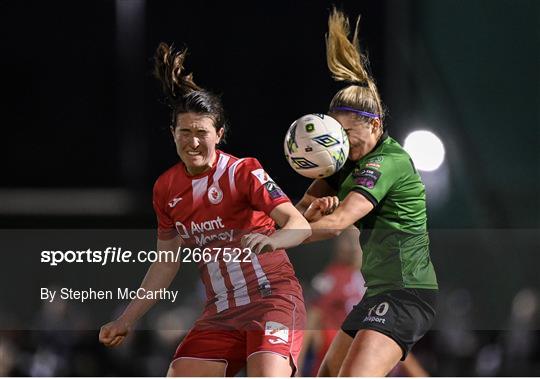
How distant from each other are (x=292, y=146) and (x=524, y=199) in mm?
4600

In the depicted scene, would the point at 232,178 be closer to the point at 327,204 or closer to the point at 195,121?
the point at 195,121

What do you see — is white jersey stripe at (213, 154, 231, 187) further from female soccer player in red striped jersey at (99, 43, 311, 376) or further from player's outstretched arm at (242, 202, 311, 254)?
player's outstretched arm at (242, 202, 311, 254)

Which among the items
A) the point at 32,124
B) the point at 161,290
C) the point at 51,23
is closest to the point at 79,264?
the point at 32,124

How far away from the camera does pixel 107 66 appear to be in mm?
9703

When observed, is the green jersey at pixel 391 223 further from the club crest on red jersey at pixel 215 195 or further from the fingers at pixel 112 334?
the fingers at pixel 112 334

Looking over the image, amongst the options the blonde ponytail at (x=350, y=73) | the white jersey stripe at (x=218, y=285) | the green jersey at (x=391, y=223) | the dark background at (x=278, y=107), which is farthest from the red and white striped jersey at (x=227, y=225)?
the dark background at (x=278, y=107)

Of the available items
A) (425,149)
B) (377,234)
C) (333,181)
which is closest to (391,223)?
(377,234)

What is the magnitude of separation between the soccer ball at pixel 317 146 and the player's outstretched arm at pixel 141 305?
0.62 metres

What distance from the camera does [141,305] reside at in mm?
4914

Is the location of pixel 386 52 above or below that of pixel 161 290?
above

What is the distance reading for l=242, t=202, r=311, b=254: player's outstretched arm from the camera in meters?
4.30

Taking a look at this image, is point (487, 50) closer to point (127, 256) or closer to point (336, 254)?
point (336, 254)

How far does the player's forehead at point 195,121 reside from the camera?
4797mm

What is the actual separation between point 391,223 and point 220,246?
705mm
